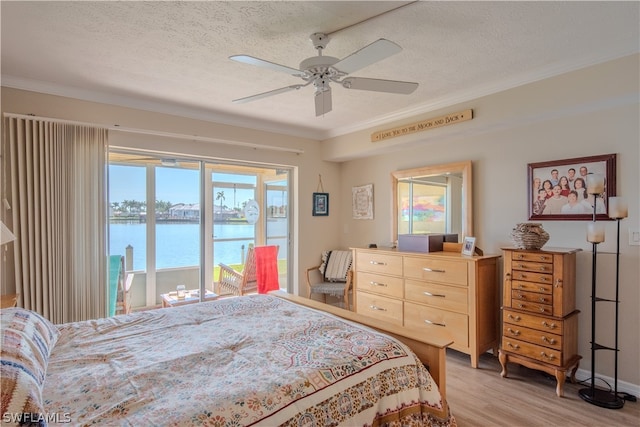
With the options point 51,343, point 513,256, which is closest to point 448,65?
point 513,256

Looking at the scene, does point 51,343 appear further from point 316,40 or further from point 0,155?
point 316,40

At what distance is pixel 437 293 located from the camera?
130 inches

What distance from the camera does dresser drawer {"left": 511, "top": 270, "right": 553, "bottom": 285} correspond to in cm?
265

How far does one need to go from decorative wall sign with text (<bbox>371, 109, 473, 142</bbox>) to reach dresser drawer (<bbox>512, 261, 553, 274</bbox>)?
→ 4.59 ft

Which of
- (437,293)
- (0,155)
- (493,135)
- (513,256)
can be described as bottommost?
(437,293)

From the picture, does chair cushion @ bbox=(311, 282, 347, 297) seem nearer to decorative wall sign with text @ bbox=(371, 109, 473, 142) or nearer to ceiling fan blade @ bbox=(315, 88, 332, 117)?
decorative wall sign with text @ bbox=(371, 109, 473, 142)

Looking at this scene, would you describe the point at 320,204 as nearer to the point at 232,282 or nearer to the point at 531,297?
the point at 232,282

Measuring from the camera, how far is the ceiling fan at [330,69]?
1.85m

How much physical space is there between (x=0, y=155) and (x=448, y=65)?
367 centimetres

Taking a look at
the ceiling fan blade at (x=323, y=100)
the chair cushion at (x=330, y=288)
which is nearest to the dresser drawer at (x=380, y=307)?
the chair cushion at (x=330, y=288)

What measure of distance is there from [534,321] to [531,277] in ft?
1.12

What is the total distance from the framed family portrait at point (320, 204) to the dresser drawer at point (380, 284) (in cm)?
127

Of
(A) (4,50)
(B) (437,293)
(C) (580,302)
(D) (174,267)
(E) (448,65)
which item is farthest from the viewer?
(D) (174,267)

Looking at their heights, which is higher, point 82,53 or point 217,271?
point 82,53
